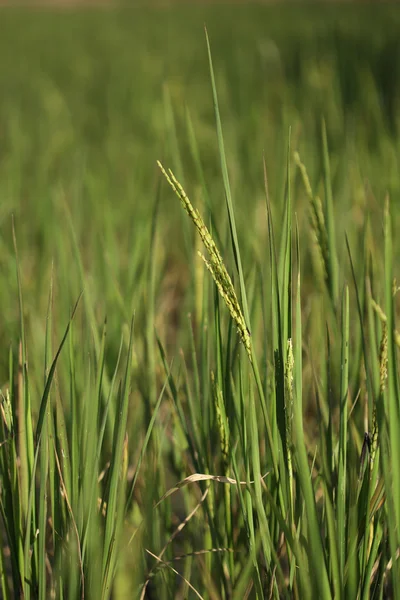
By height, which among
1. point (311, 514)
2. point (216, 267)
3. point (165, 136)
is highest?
point (165, 136)

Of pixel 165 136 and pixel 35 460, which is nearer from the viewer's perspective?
pixel 35 460

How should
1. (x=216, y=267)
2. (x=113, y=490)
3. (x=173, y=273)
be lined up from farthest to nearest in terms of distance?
(x=173, y=273)
(x=113, y=490)
(x=216, y=267)

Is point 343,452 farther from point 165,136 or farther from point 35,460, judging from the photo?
point 165,136

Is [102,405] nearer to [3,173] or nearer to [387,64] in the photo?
[3,173]

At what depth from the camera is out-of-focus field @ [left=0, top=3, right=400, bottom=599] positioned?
63 centimetres

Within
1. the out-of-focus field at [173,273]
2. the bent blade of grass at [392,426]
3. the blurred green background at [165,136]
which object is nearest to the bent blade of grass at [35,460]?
the out-of-focus field at [173,273]

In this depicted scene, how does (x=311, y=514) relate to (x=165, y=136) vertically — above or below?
below

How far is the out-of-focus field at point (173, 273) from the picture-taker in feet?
2.06

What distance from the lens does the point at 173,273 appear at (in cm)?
163

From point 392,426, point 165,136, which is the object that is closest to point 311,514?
point 392,426

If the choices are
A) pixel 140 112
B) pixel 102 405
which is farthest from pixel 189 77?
pixel 102 405

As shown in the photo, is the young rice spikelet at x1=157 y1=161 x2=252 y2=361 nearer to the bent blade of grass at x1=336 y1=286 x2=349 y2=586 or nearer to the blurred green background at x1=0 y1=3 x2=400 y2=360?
the bent blade of grass at x1=336 y1=286 x2=349 y2=586

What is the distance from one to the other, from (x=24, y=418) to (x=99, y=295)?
0.61 m

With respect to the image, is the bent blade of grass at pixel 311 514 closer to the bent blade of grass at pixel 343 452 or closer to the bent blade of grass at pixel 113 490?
the bent blade of grass at pixel 343 452
